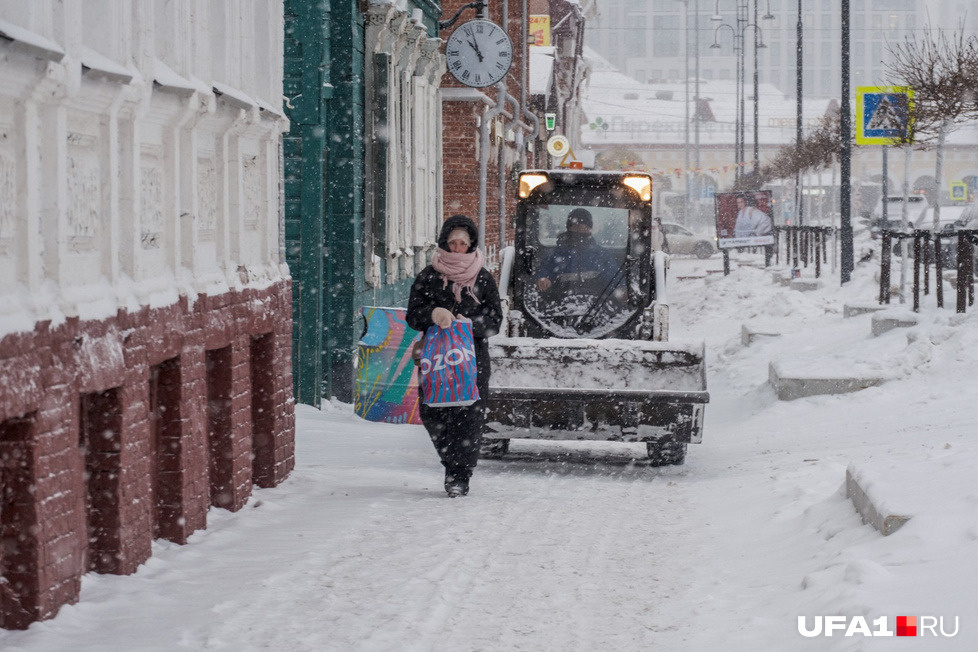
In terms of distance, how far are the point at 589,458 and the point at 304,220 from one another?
376 cm

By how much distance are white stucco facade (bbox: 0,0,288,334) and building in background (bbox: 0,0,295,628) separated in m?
0.01

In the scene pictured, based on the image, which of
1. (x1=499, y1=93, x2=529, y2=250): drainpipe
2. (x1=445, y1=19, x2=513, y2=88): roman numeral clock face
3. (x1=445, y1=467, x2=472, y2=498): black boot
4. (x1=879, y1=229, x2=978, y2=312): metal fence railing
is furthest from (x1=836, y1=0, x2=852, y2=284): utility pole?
(x1=445, y1=467, x2=472, y2=498): black boot

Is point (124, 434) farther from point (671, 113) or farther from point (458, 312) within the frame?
point (671, 113)

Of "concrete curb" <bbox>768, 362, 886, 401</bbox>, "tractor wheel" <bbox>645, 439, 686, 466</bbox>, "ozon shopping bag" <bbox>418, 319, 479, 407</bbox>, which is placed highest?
"ozon shopping bag" <bbox>418, 319, 479, 407</bbox>

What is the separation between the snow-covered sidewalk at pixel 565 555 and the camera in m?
5.83

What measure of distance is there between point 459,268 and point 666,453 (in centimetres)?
297

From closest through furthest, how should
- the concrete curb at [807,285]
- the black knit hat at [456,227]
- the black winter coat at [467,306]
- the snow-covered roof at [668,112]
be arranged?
the black knit hat at [456,227]
the black winter coat at [467,306]
the concrete curb at [807,285]
the snow-covered roof at [668,112]

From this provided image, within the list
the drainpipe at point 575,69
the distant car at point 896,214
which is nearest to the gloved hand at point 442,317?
the distant car at point 896,214

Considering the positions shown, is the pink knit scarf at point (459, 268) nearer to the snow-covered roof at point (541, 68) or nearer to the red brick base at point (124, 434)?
the red brick base at point (124, 434)

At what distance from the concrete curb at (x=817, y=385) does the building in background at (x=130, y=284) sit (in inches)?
250

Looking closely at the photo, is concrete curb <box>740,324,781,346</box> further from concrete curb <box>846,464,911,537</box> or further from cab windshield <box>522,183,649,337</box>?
concrete curb <box>846,464,911,537</box>

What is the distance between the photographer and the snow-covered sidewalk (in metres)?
5.83

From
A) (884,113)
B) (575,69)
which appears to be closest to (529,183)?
(884,113)

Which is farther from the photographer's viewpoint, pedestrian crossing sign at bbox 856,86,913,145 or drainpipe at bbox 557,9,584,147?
drainpipe at bbox 557,9,584,147
